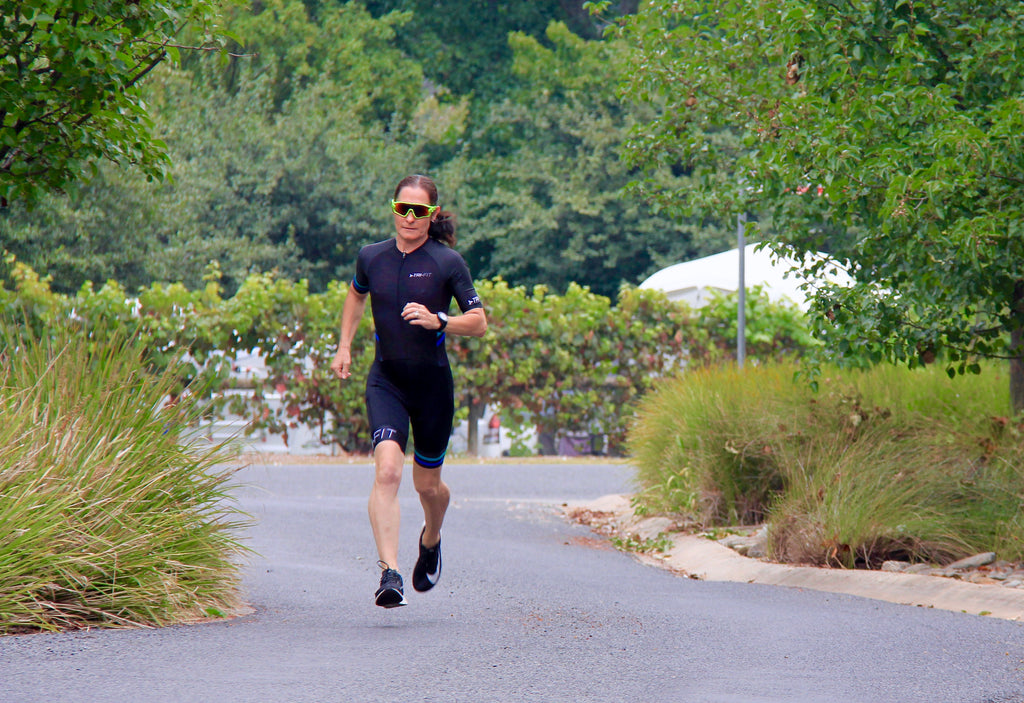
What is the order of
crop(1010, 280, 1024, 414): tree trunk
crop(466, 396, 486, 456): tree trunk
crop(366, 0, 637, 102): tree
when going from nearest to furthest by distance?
crop(1010, 280, 1024, 414): tree trunk → crop(466, 396, 486, 456): tree trunk → crop(366, 0, 637, 102): tree

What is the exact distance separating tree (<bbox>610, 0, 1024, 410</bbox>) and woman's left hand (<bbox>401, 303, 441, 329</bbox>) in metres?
2.65

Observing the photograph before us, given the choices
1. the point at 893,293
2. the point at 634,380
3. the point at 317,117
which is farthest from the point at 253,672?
the point at 317,117

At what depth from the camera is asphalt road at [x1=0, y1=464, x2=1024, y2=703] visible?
4.76m

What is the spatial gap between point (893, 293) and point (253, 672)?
221 inches

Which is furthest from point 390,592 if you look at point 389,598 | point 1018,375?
point 1018,375

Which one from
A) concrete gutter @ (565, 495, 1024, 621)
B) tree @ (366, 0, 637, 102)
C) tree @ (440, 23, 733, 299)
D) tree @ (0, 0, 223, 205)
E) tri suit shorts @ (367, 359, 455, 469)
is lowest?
concrete gutter @ (565, 495, 1024, 621)

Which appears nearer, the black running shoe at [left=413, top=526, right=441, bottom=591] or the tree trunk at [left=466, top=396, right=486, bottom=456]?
the black running shoe at [left=413, top=526, right=441, bottom=591]

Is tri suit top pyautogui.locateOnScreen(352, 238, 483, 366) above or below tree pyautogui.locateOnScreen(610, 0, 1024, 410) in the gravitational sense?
below

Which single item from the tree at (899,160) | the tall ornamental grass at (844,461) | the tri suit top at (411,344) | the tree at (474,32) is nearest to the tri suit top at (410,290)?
the tri suit top at (411,344)

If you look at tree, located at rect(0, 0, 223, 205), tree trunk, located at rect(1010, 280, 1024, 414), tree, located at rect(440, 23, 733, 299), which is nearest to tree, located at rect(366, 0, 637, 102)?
tree, located at rect(440, 23, 733, 299)

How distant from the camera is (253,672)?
4949mm

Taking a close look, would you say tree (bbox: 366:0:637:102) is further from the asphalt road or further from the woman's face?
the woman's face

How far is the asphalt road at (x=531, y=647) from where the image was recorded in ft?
15.6

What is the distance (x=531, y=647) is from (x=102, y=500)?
7.18 feet
